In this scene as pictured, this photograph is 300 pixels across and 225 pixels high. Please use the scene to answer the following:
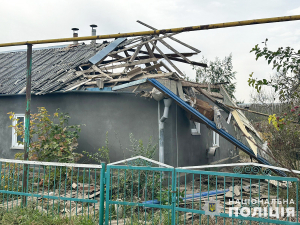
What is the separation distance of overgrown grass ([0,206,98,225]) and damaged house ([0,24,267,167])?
3.55 m

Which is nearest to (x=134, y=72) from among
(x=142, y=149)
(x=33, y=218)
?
(x=142, y=149)

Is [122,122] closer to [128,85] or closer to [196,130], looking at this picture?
[128,85]

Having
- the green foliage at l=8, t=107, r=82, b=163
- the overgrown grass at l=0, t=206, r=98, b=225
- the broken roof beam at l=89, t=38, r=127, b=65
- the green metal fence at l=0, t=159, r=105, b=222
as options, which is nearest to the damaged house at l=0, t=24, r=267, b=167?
the broken roof beam at l=89, t=38, r=127, b=65

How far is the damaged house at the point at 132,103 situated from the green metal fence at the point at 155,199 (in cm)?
120

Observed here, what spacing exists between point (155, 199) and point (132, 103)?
3.16 m

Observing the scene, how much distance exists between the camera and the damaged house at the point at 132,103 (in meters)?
8.10

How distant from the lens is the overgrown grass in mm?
5112

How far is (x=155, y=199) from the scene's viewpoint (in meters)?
6.66

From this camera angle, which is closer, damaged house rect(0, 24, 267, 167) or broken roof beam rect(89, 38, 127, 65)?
damaged house rect(0, 24, 267, 167)

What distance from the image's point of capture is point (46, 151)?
834 centimetres

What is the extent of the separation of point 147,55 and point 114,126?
112 inches

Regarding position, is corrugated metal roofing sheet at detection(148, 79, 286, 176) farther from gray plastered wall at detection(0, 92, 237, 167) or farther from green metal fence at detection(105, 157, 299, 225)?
gray plastered wall at detection(0, 92, 237, 167)

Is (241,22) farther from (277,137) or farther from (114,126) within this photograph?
(114,126)

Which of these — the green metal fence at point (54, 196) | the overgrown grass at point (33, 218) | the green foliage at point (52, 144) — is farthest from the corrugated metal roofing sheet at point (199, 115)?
the overgrown grass at point (33, 218)
